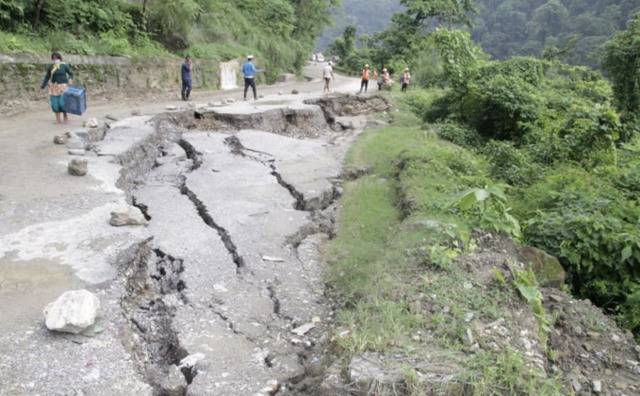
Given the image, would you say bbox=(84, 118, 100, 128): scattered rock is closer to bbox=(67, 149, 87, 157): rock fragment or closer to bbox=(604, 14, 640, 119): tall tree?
bbox=(67, 149, 87, 157): rock fragment

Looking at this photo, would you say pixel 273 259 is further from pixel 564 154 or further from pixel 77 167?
pixel 564 154

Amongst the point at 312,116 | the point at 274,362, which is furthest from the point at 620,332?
the point at 312,116

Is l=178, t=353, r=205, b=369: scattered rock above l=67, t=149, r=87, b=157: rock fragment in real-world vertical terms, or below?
below

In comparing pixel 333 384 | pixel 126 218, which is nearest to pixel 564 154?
pixel 126 218

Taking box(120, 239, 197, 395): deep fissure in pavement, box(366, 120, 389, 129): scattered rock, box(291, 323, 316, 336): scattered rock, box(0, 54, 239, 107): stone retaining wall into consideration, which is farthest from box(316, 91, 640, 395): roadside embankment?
box(0, 54, 239, 107): stone retaining wall

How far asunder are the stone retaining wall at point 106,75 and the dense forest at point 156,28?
0.30m

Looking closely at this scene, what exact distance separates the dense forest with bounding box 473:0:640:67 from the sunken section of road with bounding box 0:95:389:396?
32204 millimetres

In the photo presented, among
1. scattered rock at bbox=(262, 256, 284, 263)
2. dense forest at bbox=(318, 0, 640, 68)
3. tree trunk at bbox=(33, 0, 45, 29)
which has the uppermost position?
dense forest at bbox=(318, 0, 640, 68)

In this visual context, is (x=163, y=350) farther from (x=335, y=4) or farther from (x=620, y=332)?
(x=335, y=4)

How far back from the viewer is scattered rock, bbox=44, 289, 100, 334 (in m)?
3.45

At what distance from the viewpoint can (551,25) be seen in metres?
49.4

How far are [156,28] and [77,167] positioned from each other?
1210 cm

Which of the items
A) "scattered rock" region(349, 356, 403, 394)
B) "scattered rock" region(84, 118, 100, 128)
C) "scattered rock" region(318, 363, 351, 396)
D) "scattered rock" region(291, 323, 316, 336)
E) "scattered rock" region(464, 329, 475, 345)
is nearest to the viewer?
"scattered rock" region(349, 356, 403, 394)

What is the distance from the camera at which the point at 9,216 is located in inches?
208
